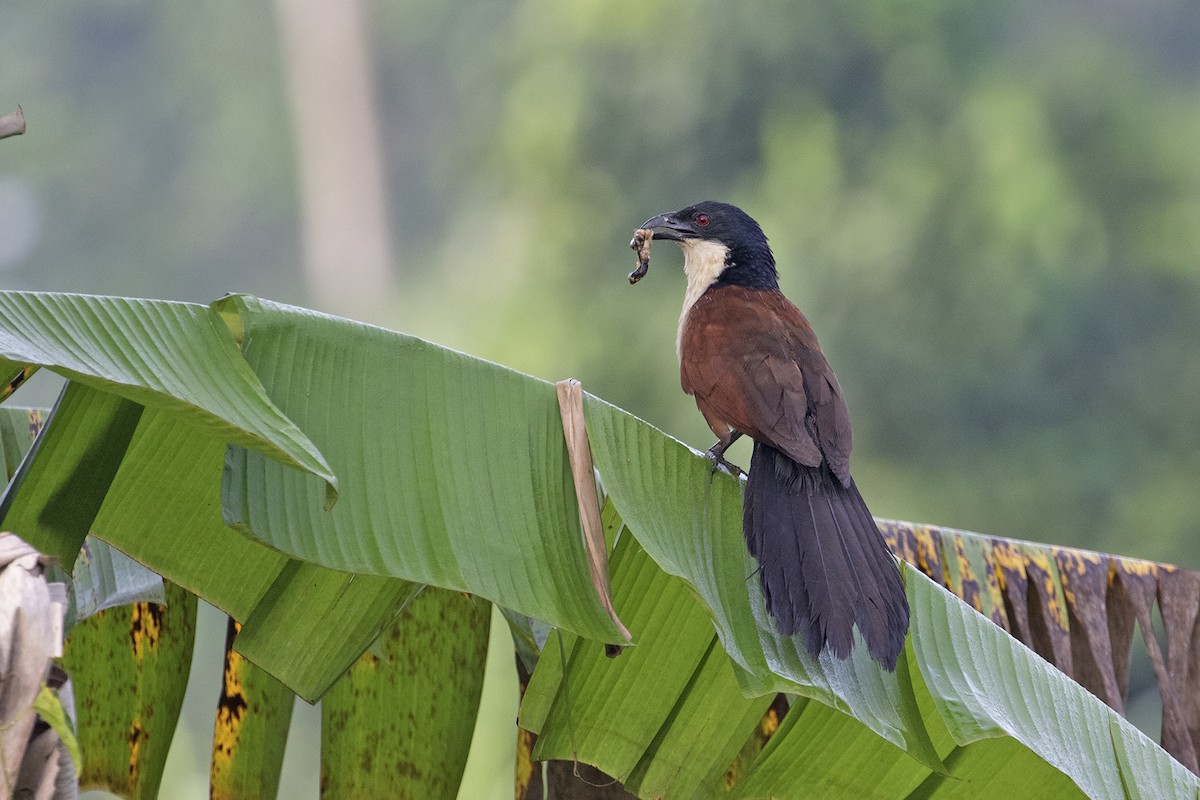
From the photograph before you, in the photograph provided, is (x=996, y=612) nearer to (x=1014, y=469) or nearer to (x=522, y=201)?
(x=1014, y=469)

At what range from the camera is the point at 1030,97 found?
9.66 metres

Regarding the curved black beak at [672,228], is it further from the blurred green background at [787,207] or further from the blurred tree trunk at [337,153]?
the blurred tree trunk at [337,153]

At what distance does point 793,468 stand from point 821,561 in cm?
16

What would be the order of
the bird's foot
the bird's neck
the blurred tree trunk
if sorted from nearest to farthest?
the bird's foot < the bird's neck < the blurred tree trunk

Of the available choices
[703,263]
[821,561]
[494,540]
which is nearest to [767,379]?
[821,561]

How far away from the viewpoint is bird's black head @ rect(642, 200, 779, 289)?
1945 millimetres

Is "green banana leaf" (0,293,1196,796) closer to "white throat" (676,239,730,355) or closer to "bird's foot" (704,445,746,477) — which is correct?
"bird's foot" (704,445,746,477)

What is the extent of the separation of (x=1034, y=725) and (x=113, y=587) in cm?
97

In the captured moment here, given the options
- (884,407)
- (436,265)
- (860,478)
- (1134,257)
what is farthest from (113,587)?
(436,265)

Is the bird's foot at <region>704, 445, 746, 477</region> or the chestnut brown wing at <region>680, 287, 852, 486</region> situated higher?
the chestnut brown wing at <region>680, 287, 852, 486</region>

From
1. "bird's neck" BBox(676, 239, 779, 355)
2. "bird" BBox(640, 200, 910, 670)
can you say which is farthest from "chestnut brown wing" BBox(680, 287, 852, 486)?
"bird's neck" BBox(676, 239, 779, 355)

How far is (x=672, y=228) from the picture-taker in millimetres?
1993

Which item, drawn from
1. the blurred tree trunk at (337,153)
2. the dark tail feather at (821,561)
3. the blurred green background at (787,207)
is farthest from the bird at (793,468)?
the blurred tree trunk at (337,153)

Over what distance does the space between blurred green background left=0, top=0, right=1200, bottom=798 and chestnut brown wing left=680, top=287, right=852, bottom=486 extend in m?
6.32
